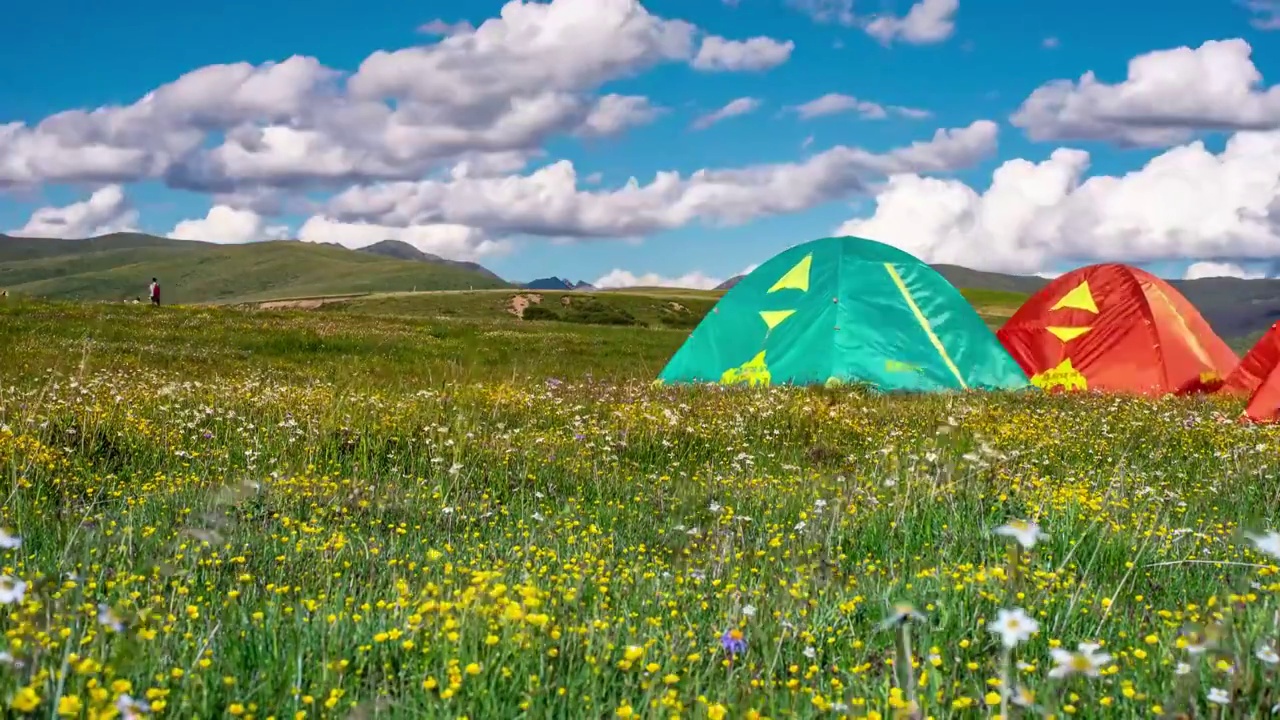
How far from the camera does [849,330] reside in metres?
16.7

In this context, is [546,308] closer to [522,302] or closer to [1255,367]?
[522,302]

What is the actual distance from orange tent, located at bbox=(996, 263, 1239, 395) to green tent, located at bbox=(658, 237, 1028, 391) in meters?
2.21

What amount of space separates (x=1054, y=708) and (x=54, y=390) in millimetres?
10785

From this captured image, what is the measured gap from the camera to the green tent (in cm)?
1666

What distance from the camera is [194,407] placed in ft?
34.1

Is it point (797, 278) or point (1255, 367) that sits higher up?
point (797, 278)

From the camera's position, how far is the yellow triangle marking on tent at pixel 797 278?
57.3 feet

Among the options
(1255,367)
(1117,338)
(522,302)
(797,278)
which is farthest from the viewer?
(522,302)

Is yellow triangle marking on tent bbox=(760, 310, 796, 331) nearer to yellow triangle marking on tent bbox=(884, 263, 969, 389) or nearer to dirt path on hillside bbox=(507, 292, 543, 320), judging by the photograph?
yellow triangle marking on tent bbox=(884, 263, 969, 389)

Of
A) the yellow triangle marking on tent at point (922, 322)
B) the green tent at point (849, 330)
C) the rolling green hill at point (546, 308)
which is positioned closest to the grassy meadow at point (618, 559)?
the green tent at point (849, 330)

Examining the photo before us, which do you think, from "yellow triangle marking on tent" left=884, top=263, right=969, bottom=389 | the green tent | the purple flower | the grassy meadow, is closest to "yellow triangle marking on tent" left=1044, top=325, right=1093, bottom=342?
the green tent

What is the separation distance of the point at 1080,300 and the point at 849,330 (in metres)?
6.48

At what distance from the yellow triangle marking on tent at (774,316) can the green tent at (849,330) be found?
19mm

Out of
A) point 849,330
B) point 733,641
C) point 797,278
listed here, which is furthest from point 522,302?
point 733,641
